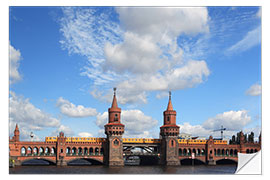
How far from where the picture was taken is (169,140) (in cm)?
11344

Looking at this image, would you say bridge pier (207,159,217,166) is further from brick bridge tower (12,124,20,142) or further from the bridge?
brick bridge tower (12,124,20,142)

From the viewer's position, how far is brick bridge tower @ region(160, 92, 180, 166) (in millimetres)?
112062

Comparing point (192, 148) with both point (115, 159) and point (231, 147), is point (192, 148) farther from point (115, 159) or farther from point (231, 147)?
point (115, 159)

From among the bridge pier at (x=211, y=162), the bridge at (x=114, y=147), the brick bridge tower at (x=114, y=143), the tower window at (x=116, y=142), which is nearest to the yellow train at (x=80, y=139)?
the bridge at (x=114, y=147)

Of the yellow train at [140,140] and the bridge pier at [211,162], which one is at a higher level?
the yellow train at [140,140]

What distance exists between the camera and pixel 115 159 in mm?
107062

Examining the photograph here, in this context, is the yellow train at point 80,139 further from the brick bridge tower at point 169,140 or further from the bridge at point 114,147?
the brick bridge tower at point 169,140

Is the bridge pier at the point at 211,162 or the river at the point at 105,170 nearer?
the river at the point at 105,170

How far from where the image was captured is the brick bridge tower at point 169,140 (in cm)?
11206

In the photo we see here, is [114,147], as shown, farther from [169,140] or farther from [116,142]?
[169,140]
